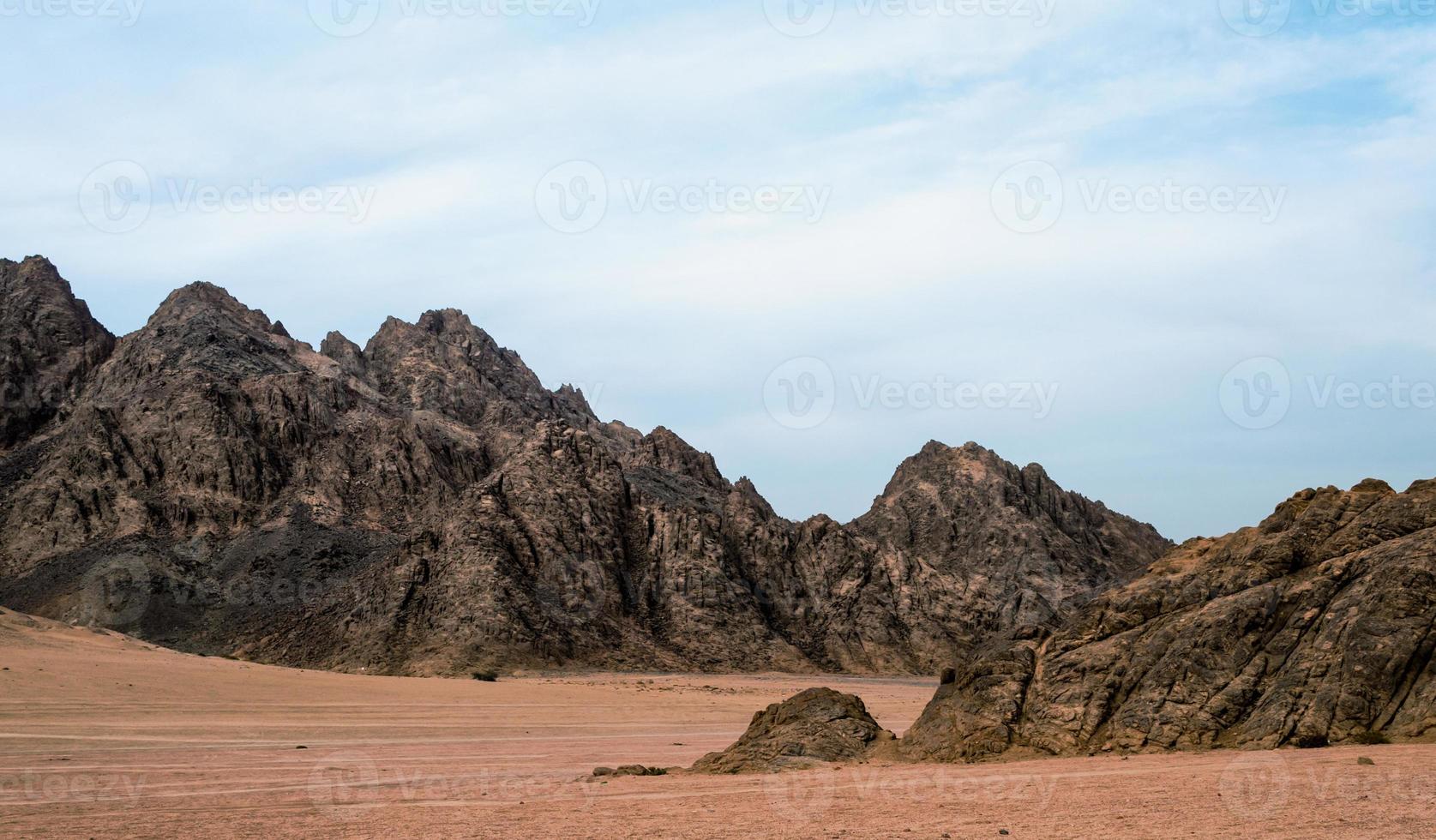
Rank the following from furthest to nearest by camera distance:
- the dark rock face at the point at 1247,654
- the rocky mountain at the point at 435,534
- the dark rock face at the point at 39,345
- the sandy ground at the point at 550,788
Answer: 1. the dark rock face at the point at 39,345
2. the rocky mountain at the point at 435,534
3. the dark rock face at the point at 1247,654
4. the sandy ground at the point at 550,788

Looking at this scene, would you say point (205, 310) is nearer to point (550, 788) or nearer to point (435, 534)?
point (435, 534)

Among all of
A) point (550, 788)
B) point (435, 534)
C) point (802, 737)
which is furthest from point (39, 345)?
point (550, 788)

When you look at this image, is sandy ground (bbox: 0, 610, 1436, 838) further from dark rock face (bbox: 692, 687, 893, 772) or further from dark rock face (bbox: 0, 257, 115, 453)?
dark rock face (bbox: 0, 257, 115, 453)

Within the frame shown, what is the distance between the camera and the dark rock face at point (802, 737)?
24484 millimetres

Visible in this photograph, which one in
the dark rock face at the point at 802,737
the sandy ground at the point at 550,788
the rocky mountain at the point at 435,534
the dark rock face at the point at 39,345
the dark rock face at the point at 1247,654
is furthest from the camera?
the dark rock face at the point at 39,345

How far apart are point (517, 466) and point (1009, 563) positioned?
4705 cm

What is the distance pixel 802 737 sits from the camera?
2542 cm

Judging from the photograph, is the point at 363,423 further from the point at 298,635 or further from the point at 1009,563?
the point at 1009,563

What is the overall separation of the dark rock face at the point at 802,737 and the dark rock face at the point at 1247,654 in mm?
1414

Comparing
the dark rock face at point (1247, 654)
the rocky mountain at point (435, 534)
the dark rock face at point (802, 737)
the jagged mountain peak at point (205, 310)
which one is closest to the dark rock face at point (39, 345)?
the rocky mountain at point (435, 534)

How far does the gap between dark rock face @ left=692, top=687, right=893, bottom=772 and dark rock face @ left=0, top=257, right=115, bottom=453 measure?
438ft

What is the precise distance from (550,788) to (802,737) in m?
6.12

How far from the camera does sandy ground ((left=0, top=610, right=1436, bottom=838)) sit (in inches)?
631

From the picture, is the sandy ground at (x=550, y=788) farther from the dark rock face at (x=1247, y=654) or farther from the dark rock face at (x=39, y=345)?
the dark rock face at (x=39, y=345)
